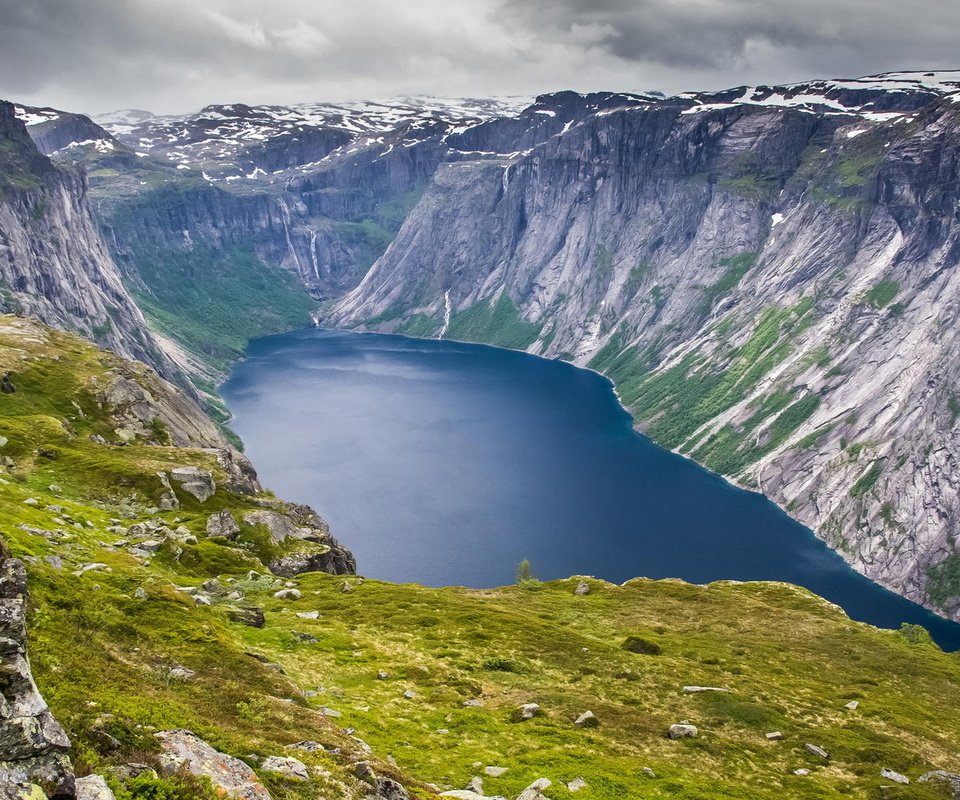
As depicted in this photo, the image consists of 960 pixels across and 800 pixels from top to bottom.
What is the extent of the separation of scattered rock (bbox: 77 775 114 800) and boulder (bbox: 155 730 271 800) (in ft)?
8.56

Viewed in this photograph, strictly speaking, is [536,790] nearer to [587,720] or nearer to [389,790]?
[389,790]

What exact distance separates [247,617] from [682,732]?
94.8 ft

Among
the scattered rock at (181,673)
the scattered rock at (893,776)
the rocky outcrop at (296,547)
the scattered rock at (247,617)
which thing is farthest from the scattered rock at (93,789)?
the rocky outcrop at (296,547)

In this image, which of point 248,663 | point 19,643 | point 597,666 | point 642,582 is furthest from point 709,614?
point 19,643

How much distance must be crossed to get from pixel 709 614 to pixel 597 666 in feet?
91.5

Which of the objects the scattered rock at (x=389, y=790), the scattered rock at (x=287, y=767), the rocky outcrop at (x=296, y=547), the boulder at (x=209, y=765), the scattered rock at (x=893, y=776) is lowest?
the rocky outcrop at (x=296, y=547)

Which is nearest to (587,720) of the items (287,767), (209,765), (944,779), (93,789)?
(944,779)

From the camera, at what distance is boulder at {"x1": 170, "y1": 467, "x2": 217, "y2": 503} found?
85.3 metres

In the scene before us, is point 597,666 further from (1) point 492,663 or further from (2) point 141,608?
(2) point 141,608

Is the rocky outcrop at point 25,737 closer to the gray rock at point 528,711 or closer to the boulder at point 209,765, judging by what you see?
the boulder at point 209,765

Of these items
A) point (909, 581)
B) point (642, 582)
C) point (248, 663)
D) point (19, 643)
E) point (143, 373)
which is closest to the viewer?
point (19, 643)

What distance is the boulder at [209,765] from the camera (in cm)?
2195

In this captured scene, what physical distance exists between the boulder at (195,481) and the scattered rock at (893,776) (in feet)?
226

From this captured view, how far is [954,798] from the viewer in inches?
1666
